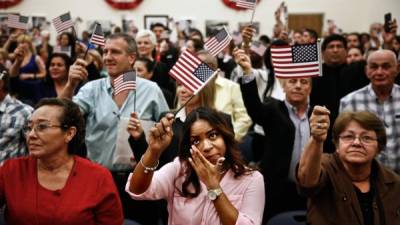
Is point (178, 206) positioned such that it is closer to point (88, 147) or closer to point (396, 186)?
point (396, 186)

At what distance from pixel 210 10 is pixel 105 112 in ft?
41.8

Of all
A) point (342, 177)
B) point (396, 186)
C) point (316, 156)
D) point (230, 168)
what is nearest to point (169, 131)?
point (230, 168)

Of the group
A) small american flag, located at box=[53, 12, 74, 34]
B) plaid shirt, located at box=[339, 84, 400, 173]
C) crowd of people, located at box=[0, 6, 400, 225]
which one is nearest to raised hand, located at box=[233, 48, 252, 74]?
crowd of people, located at box=[0, 6, 400, 225]

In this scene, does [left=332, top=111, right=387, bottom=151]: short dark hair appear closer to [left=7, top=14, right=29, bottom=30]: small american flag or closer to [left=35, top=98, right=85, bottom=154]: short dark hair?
[left=35, top=98, right=85, bottom=154]: short dark hair

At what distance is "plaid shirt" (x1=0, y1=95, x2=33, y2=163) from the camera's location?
3855mm

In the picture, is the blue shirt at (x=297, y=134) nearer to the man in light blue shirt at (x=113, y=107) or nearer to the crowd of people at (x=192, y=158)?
the crowd of people at (x=192, y=158)

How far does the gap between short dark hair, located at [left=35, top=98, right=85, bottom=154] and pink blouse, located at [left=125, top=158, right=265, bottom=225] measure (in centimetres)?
44

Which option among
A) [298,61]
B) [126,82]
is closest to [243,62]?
[298,61]

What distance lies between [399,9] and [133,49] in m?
12.0

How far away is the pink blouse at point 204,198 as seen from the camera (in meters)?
2.80

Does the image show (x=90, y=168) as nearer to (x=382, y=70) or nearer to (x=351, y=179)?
(x=351, y=179)

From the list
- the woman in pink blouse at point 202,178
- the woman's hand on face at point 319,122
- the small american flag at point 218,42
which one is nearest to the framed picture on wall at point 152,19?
the small american flag at point 218,42

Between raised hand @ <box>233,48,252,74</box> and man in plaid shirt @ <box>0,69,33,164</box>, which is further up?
raised hand @ <box>233,48,252,74</box>

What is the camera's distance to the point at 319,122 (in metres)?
2.74
